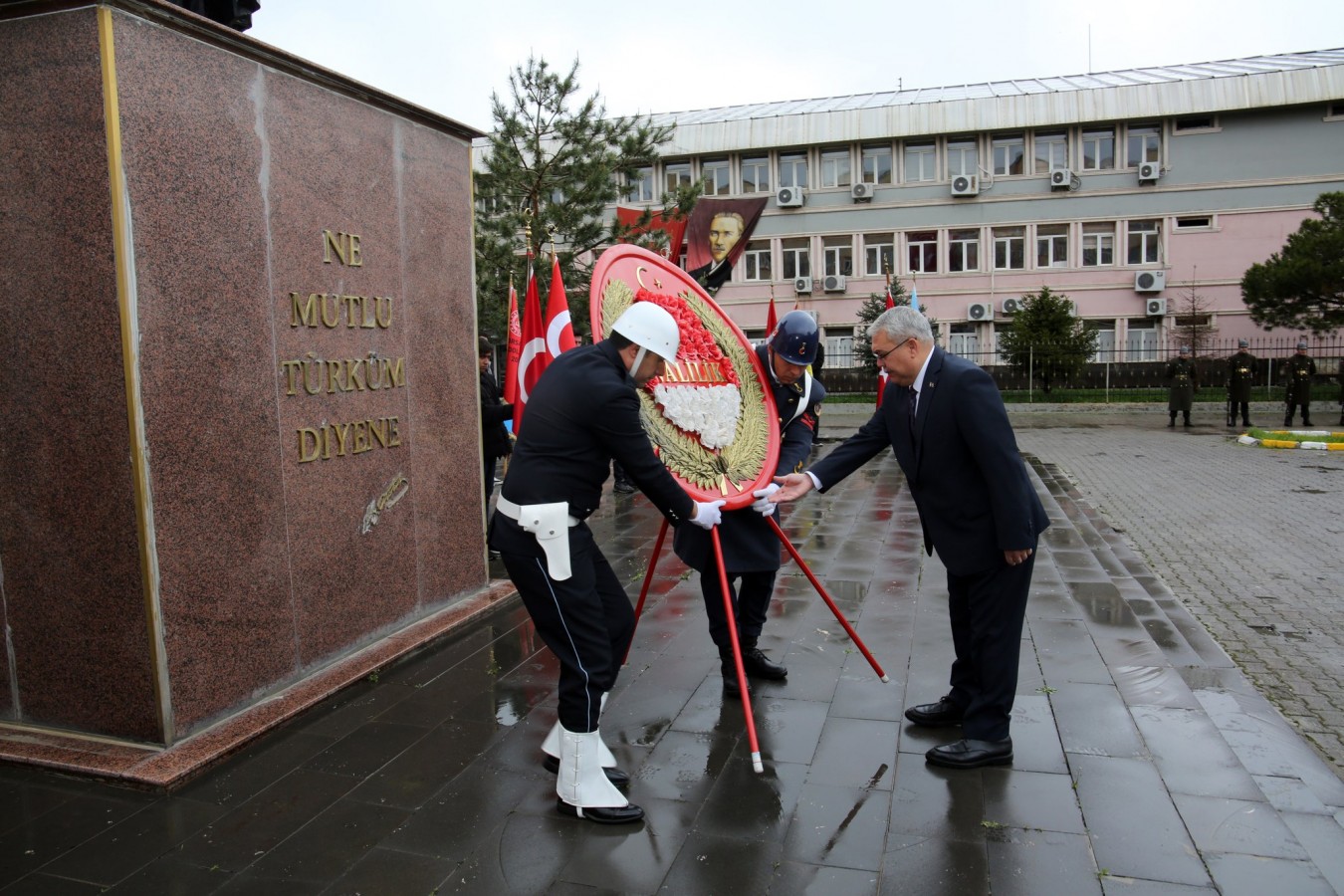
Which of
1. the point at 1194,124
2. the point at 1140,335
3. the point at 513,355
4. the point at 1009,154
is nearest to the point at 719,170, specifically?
the point at 1009,154

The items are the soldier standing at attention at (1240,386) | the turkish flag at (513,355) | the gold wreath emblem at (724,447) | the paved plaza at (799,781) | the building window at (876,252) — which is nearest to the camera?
the paved plaza at (799,781)

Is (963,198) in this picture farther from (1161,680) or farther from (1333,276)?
(1161,680)

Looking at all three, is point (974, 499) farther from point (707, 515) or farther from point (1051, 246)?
point (1051, 246)

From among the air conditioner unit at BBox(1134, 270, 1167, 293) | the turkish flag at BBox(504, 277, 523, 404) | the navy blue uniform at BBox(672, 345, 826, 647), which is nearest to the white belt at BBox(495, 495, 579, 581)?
the navy blue uniform at BBox(672, 345, 826, 647)

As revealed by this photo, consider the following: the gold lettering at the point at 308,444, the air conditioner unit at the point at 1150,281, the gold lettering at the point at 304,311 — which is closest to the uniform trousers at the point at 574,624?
the gold lettering at the point at 308,444

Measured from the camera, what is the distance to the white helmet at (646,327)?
3561 millimetres

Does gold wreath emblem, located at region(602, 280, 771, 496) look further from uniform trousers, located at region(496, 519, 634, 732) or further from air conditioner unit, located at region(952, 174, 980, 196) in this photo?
air conditioner unit, located at region(952, 174, 980, 196)

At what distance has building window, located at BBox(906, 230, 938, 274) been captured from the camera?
35.7m

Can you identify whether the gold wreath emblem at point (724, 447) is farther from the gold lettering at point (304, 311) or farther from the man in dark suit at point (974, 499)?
the gold lettering at point (304, 311)

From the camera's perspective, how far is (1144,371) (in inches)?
1171

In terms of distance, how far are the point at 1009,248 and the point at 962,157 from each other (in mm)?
3850

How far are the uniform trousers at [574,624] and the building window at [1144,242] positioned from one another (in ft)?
115

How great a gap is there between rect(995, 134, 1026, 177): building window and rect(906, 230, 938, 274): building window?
3.22 meters

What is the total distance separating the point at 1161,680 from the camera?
4.79m
